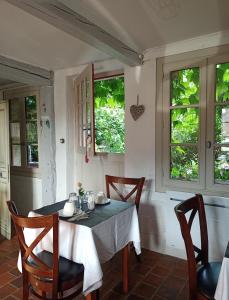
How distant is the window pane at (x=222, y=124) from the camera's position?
238 cm

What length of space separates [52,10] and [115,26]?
723 millimetres

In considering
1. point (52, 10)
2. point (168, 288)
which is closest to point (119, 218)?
point (168, 288)

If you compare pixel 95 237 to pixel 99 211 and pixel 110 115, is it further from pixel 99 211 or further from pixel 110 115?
pixel 110 115

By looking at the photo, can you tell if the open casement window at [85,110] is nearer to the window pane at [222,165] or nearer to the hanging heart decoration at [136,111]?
the hanging heart decoration at [136,111]

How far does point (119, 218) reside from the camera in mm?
1948

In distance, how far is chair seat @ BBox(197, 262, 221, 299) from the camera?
4.52ft

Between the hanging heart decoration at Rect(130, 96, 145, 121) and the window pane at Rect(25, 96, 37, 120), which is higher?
the window pane at Rect(25, 96, 37, 120)


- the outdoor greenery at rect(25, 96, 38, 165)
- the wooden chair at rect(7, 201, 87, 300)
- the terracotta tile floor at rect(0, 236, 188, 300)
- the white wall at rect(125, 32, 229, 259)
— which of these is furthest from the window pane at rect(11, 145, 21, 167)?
the wooden chair at rect(7, 201, 87, 300)

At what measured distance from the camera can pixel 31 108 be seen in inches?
154

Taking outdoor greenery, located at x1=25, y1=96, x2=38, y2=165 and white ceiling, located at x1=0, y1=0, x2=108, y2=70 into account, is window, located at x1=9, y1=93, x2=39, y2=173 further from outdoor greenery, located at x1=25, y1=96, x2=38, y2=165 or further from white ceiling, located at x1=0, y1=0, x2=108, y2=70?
white ceiling, located at x1=0, y1=0, x2=108, y2=70

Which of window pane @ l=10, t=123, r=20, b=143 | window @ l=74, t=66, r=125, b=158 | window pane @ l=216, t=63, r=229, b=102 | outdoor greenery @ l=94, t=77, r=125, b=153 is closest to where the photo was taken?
window pane @ l=216, t=63, r=229, b=102

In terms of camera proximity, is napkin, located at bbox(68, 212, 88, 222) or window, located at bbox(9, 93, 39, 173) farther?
window, located at bbox(9, 93, 39, 173)

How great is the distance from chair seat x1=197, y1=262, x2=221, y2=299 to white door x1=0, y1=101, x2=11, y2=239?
2.61m

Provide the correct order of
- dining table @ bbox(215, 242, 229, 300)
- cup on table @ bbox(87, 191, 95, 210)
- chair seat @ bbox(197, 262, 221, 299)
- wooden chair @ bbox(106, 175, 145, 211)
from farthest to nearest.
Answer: wooden chair @ bbox(106, 175, 145, 211)
cup on table @ bbox(87, 191, 95, 210)
chair seat @ bbox(197, 262, 221, 299)
dining table @ bbox(215, 242, 229, 300)
